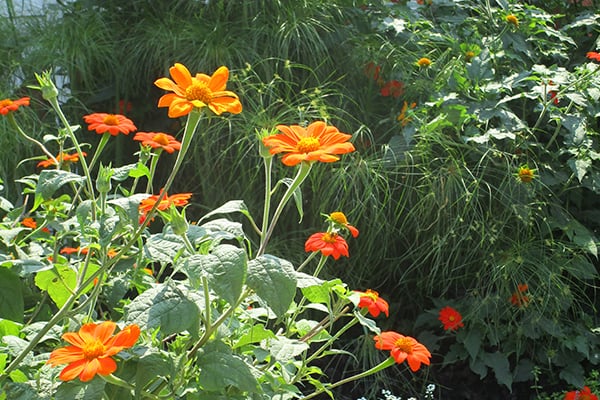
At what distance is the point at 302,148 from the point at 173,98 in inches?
6.7

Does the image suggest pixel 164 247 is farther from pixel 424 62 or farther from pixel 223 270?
pixel 424 62

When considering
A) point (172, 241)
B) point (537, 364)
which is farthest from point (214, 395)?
point (537, 364)

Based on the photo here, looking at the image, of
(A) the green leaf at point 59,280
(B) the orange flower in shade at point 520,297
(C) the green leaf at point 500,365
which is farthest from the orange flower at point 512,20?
(A) the green leaf at point 59,280

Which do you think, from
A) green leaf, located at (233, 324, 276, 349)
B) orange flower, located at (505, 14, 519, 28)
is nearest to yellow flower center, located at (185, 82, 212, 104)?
green leaf, located at (233, 324, 276, 349)

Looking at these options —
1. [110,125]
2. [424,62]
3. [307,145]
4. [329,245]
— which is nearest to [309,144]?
[307,145]

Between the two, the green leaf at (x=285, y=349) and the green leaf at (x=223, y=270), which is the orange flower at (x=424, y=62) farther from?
the green leaf at (x=223, y=270)

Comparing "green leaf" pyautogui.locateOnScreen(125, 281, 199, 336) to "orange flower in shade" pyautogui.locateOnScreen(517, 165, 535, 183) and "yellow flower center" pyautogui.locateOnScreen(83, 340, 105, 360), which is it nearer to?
"yellow flower center" pyautogui.locateOnScreen(83, 340, 105, 360)

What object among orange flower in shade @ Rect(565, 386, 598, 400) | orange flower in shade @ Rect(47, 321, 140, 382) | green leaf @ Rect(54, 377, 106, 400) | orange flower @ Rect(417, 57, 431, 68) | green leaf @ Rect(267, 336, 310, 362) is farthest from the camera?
orange flower @ Rect(417, 57, 431, 68)

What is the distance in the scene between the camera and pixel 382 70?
2621 mm

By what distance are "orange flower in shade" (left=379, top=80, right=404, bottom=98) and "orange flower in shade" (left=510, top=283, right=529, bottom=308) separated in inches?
28.1

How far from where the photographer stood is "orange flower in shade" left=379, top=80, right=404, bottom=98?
256 centimetres

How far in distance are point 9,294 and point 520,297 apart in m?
1.31

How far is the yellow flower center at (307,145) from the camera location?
1058mm

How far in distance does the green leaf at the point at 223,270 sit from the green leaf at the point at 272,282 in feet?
0.08
